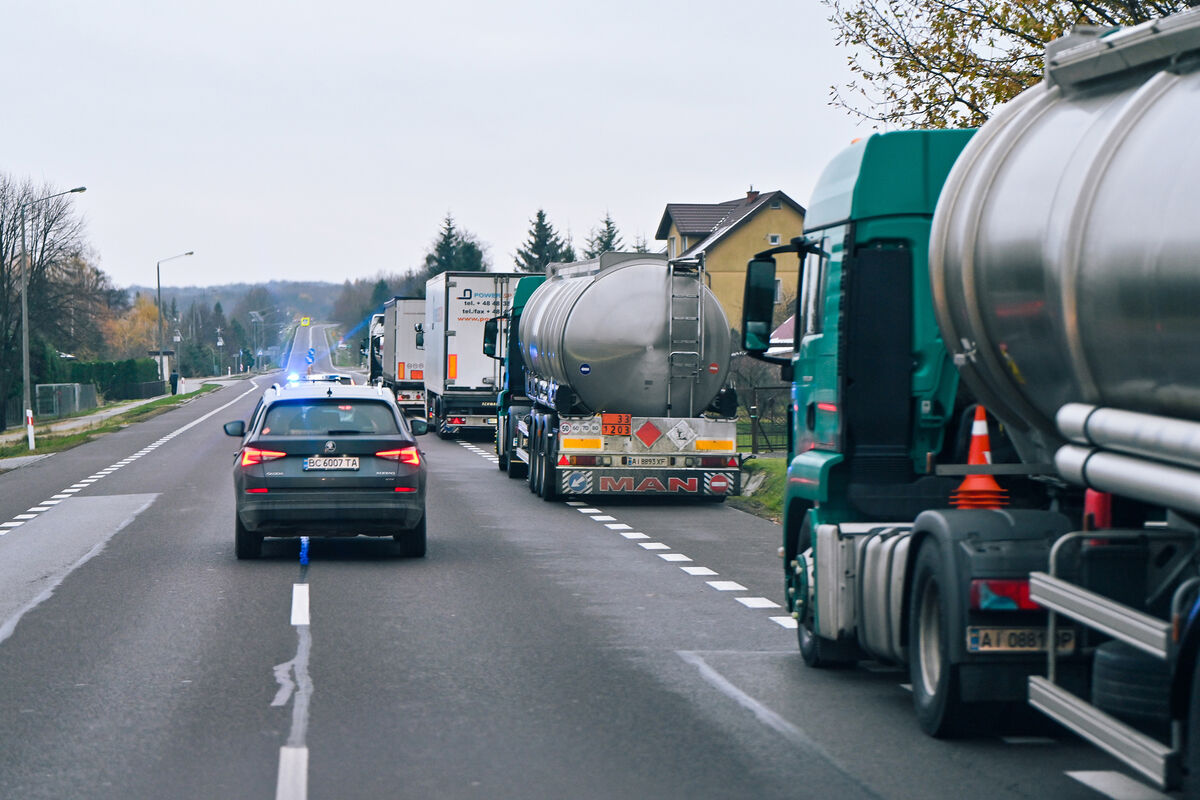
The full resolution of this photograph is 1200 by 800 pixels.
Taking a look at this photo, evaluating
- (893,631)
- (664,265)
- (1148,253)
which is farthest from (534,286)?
(1148,253)

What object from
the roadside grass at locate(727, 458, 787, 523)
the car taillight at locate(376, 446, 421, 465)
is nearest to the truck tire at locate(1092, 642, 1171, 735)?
the car taillight at locate(376, 446, 421, 465)

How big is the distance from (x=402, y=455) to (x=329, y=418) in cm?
76

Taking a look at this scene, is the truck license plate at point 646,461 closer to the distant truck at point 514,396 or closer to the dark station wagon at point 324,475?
the distant truck at point 514,396

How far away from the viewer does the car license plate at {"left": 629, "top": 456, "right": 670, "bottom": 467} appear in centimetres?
2145

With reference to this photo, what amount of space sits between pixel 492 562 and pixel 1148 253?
10246 millimetres

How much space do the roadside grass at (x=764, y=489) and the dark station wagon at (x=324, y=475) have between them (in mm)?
6483

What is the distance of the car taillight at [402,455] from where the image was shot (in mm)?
14805

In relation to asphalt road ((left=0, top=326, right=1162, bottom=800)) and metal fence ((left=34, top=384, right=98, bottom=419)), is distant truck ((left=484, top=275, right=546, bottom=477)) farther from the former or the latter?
metal fence ((left=34, top=384, right=98, bottom=419))

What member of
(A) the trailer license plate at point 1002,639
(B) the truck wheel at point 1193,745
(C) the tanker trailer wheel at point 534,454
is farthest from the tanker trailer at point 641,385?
(B) the truck wheel at point 1193,745

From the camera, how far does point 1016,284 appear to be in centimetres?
665

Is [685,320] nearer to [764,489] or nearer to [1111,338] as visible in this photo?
[764,489]

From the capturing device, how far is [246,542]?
49.3ft

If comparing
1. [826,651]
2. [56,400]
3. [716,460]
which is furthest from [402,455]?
[56,400]

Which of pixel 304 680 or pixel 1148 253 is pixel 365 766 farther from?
pixel 1148 253
